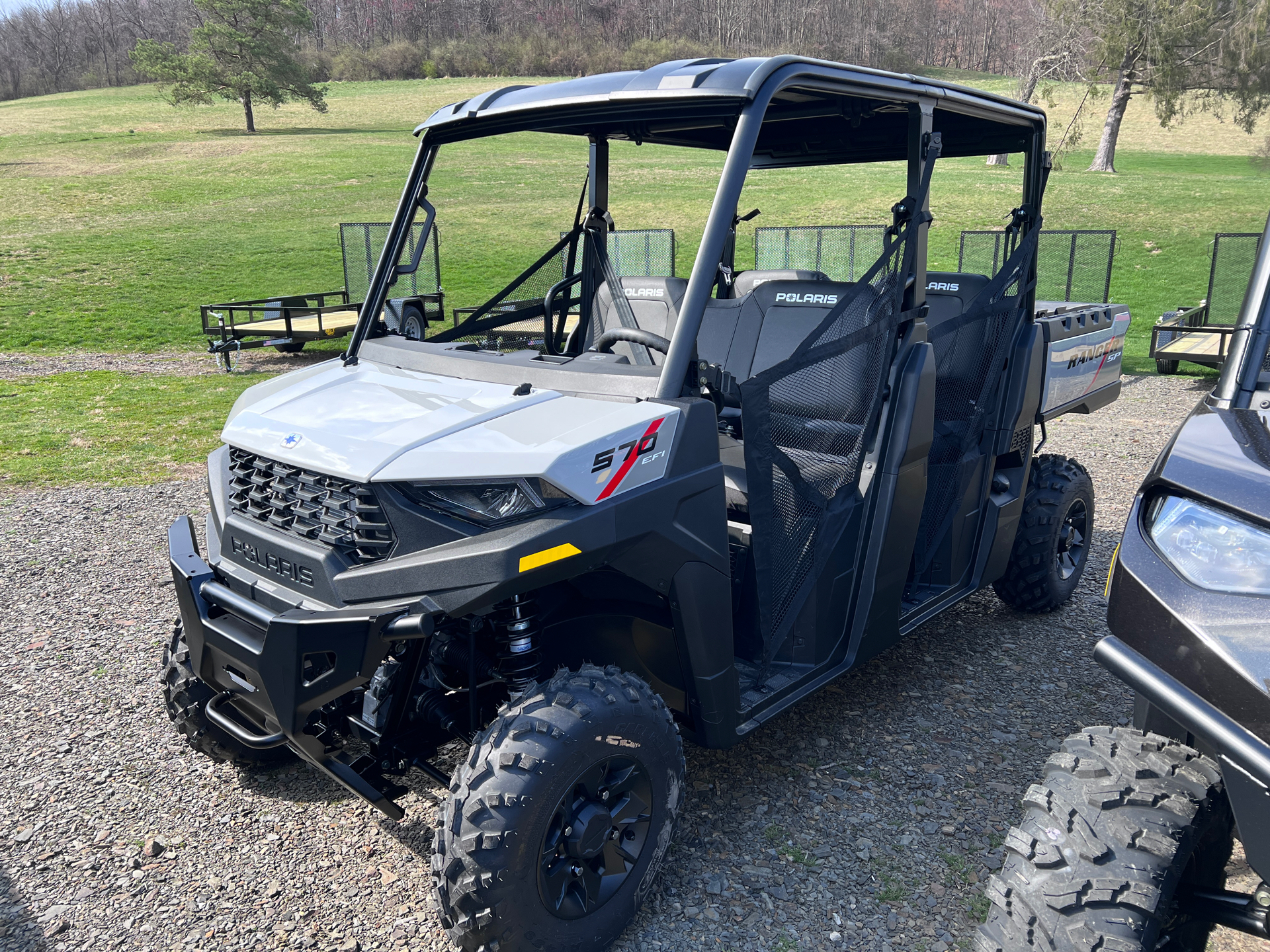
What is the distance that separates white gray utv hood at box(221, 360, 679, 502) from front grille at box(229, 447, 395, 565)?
59 mm

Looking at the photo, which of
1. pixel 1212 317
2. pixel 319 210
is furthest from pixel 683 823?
pixel 319 210

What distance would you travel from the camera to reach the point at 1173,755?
6.61 feet

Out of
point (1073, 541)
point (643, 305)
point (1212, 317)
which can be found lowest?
point (1212, 317)

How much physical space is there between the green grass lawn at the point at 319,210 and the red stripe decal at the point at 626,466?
3.01 feet

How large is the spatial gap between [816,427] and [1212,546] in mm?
1374

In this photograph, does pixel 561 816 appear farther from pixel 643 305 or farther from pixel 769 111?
pixel 769 111

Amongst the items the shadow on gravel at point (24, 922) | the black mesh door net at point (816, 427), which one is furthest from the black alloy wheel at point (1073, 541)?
the shadow on gravel at point (24, 922)

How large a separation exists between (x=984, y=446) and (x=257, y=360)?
12094mm

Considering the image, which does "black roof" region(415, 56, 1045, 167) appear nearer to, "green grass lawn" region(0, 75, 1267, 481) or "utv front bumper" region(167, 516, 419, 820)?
"green grass lawn" region(0, 75, 1267, 481)

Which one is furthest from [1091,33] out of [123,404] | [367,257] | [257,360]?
[123,404]

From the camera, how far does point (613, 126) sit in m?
3.58

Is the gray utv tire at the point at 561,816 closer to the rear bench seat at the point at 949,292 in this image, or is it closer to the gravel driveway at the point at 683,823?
the gravel driveway at the point at 683,823

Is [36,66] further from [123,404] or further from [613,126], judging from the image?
[613,126]

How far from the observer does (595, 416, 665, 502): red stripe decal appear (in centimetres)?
245
